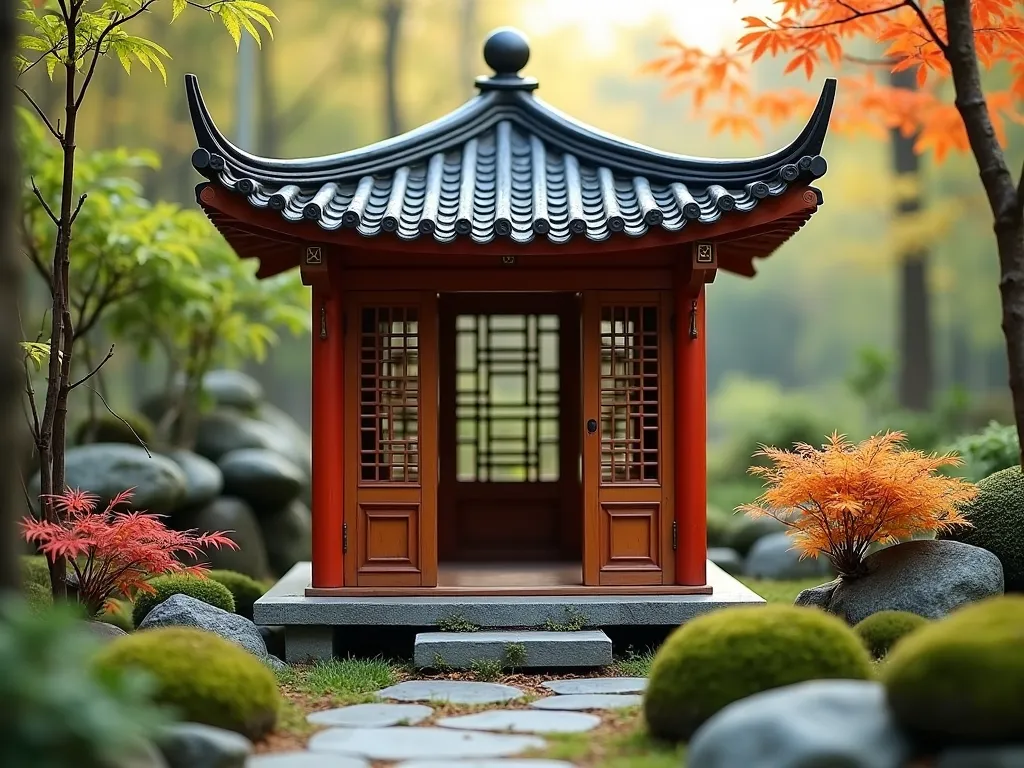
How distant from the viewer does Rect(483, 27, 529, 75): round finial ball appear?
30.3 ft

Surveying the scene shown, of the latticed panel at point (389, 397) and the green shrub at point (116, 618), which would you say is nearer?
the green shrub at point (116, 618)

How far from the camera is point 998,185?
704 cm

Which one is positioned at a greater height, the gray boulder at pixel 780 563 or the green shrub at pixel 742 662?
the green shrub at pixel 742 662

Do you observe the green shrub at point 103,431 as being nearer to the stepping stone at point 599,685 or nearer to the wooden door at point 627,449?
the wooden door at point 627,449

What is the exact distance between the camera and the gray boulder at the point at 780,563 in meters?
12.6

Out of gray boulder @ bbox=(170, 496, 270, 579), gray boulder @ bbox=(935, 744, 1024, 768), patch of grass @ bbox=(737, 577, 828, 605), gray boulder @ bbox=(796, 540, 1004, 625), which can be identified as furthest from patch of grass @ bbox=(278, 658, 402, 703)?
gray boulder @ bbox=(170, 496, 270, 579)

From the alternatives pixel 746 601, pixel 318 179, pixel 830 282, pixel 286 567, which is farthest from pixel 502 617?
pixel 830 282

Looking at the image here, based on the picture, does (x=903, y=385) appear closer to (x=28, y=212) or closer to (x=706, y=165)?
(x=706, y=165)

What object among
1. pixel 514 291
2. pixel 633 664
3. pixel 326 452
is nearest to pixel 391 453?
pixel 326 452

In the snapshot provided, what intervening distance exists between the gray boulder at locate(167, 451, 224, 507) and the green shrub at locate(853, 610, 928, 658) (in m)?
7.31

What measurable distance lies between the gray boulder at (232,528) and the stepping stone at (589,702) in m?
6.32

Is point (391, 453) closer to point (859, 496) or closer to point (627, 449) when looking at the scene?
point (627, 449)

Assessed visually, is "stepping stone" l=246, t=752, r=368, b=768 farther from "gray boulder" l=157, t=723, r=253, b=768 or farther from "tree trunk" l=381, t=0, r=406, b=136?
"tree trunk" l=381, t=0, r=406, b=136

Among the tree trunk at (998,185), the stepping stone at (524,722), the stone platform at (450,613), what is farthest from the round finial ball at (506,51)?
the stepping stone at (524,722)
